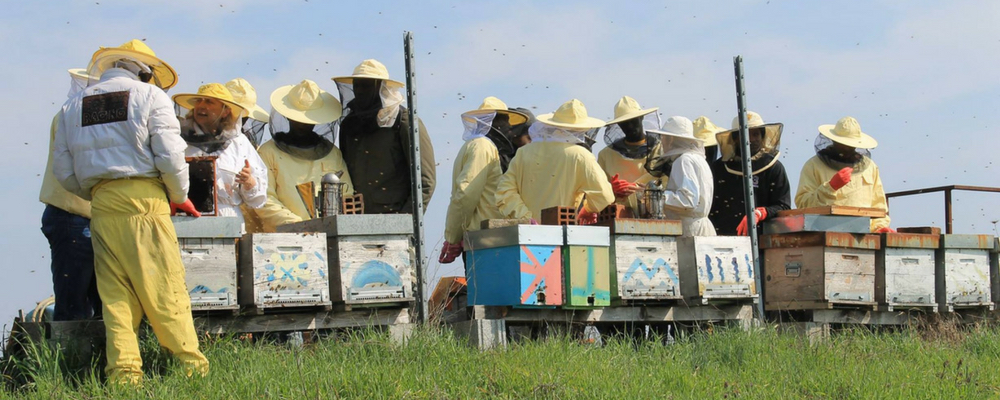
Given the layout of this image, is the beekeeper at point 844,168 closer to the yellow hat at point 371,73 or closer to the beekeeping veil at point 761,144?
the beekeeping veil at point 761,144

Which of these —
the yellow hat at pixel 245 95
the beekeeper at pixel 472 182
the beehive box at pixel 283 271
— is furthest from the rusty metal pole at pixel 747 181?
the yellow hat at pixel 245 95

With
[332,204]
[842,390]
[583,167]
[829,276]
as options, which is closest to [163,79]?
[332,204]

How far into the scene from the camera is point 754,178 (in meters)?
10.0

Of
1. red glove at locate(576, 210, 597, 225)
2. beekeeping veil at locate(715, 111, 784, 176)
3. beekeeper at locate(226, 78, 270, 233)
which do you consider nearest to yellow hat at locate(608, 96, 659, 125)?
beekeeping veil at locate(715, 111, 784, 176)

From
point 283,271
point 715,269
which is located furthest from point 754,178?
point 283,271

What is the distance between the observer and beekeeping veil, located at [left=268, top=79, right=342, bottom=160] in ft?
28.0

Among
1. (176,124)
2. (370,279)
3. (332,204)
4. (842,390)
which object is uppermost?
(176,124)

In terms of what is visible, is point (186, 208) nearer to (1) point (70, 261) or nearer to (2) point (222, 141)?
(1) point (70, 261)

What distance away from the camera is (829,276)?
28.2 ft

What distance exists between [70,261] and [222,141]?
4.43ft

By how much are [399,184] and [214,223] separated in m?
2.48

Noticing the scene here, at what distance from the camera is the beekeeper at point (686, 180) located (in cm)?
849

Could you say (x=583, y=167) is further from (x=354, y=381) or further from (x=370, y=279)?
(x=354, y=381)

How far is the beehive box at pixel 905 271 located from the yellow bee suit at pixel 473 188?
3190 mm
